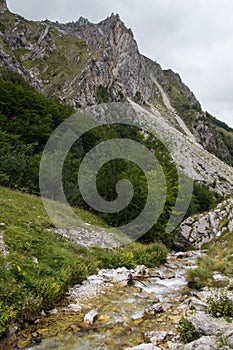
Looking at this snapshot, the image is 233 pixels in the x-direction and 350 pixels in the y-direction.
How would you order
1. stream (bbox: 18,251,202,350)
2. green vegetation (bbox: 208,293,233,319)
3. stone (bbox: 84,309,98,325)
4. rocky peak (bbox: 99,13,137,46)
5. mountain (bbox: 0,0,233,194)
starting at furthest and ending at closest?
rocky peak (bbox: 99,13,137,46)
mountain (bbox: 0,0,233,194)
stone (bbox: 84,309,98,325)
green vegetation (bbox: 208,293,233,319)
stream (bbox: 18,251,202,350)

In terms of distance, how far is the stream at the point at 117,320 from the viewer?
766 centimetres

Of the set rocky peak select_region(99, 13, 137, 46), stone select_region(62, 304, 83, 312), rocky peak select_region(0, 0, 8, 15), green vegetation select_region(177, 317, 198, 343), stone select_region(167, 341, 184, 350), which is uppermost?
rocky peak select_region(99, 13, 137, 46)

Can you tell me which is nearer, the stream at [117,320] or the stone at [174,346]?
the stone at [174,346]

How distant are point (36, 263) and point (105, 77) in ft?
364

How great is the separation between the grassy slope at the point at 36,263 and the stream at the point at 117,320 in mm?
783

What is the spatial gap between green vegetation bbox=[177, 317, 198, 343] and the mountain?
7451cm

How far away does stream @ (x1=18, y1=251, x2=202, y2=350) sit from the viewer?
7656 millimetres

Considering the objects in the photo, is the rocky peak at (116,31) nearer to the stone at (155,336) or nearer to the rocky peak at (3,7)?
the rocky peak at (3,7)

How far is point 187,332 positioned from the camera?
277 inches

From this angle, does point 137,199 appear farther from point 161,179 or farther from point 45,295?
point 45,295

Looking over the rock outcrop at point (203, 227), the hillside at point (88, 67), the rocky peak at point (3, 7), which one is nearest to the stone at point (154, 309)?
the rock outcrop at point (203, 227)

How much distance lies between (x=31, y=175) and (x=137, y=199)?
11369mm

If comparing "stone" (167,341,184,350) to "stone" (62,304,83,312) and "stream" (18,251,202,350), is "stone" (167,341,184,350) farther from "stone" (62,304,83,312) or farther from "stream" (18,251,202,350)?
"stone" (62,304,83,312)

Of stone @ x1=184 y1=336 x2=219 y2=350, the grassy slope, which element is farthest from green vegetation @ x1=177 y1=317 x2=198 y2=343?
the grassy slope
